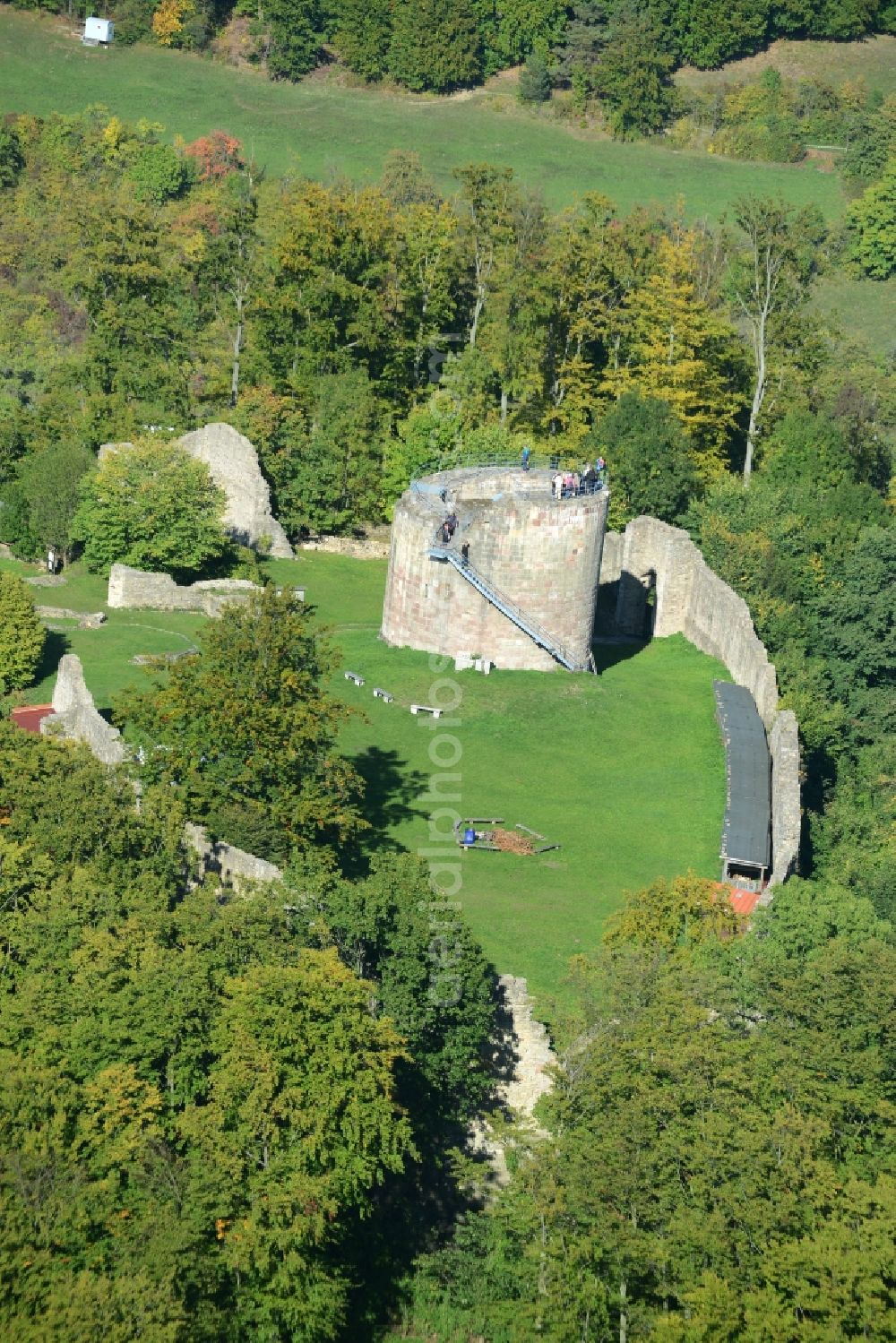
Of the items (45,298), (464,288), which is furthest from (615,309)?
(45,298)

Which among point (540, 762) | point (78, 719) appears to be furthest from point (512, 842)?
point (78, 719)

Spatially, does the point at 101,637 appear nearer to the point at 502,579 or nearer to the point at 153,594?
the point at 153,594

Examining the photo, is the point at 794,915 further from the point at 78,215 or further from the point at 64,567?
the point at 78,215

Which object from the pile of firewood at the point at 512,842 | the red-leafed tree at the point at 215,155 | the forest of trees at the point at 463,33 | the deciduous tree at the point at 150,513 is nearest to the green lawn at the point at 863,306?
the forest of trees at the point at 463,33

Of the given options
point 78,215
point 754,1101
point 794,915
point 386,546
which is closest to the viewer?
point 754,1101

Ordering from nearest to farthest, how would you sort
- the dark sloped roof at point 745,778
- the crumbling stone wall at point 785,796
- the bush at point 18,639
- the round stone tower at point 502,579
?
the crumbling stone wall at point 785,796 < the dark sloped roof at point 745,778 < the bush at point 18,639 < the round stone tower at point 502,579

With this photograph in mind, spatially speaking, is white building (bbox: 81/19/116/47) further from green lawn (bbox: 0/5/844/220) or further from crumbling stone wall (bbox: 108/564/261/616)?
crumbling stone wall (bbox: 108/564/261/616)

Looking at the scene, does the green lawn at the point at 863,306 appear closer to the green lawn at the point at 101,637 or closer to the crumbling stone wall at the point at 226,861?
the green lawn at the point at 101,637
